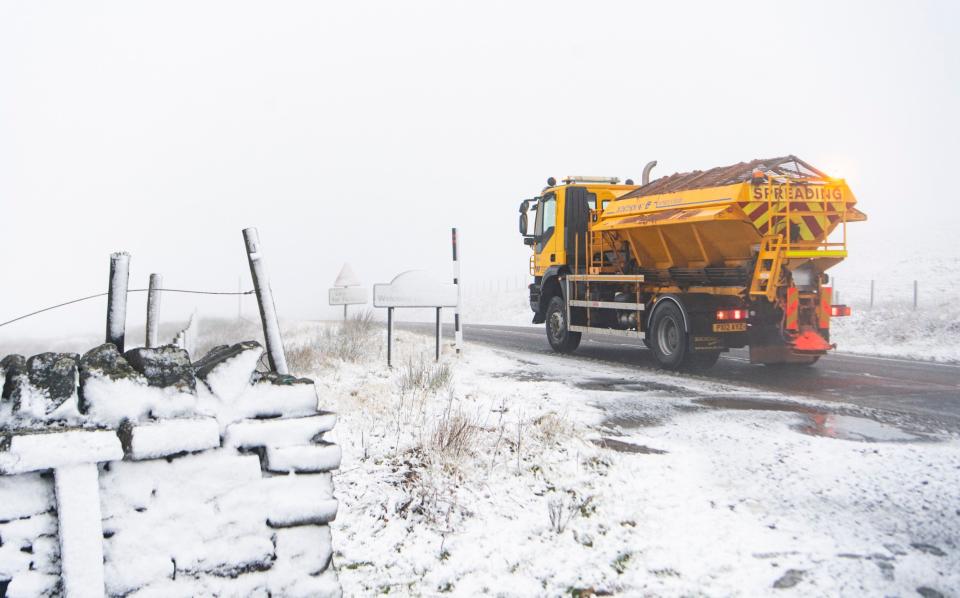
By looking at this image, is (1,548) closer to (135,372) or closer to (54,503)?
(54,503)

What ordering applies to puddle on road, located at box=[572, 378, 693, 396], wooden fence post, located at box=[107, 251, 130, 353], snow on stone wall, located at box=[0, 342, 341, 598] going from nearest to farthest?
snow on stone wall, located at box=[0, 342, 341, 598] → wooden fence post, located at box=[107, 251, 130, 353] → puddle on road, located at box=[572, 378, 693, 396]

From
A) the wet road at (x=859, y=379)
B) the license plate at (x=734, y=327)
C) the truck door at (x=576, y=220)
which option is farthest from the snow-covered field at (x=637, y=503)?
the truck door at (x=576, y=220)

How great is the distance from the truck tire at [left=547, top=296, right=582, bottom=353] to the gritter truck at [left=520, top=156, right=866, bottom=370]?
129 centimetres

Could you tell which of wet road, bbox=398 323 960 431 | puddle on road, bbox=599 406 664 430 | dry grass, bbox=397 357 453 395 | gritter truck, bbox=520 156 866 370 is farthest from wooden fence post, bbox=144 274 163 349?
gritter truck, bbox=520 156 866 370

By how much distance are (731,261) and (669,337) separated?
4.82ft

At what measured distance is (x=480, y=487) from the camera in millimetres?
3932

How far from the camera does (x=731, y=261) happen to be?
9984 millimetres

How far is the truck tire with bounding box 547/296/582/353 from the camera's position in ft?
43.1

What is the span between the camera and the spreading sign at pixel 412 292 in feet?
30.1

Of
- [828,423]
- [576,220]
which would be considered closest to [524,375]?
[828,423]

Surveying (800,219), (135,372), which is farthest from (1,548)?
(800,219)

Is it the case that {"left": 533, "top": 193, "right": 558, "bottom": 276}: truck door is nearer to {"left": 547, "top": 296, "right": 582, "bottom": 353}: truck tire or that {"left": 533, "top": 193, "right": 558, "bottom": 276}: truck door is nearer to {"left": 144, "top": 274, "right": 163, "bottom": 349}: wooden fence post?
{"left": 547, "top": 296, "right": 582, "bottom": 353}: truck tire

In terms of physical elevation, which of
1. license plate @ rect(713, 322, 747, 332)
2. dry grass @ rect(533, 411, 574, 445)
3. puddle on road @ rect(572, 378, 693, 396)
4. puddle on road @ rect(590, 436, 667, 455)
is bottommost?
puddle on road @ rect(572, 378, 693, 396)

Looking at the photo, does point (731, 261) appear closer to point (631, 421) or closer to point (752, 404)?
point (752, 404)
